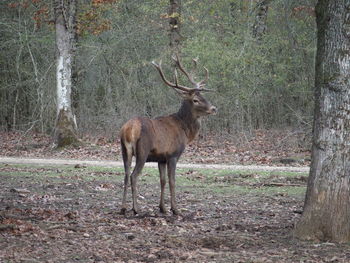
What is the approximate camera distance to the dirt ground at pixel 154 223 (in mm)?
7414

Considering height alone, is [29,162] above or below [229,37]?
below

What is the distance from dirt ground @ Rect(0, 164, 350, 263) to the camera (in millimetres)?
7414

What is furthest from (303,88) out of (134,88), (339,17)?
(339,17)

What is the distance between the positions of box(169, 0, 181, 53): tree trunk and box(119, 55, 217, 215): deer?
14.7 m

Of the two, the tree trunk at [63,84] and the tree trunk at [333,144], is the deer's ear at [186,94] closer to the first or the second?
the tree trunk at [333,144]

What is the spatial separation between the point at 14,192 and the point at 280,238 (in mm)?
6034

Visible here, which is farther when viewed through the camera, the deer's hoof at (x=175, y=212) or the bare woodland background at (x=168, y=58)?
the bare woodland background at (x=168, y=58)

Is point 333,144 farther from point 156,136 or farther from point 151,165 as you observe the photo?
point 151,165

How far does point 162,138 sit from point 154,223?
1896 millimetres

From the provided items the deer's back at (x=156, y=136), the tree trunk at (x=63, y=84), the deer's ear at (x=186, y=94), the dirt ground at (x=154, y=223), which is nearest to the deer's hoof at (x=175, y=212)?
the dirt ground at (x=154, y=223)

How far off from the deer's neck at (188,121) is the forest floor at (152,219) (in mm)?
1267

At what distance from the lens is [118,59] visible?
2761 cm

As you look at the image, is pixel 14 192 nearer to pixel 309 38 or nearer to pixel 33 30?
pixel 309 38

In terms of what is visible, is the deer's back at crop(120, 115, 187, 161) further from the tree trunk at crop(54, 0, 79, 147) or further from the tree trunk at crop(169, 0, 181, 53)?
the tree trunk at crop(169, 0, 181, 53)
